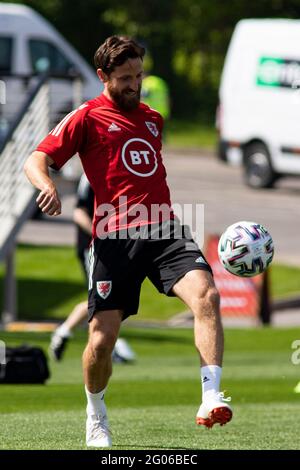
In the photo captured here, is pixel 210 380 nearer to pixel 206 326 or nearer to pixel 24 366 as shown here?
pixel 206 326

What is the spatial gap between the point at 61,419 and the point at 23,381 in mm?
2992

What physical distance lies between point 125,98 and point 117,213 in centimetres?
63

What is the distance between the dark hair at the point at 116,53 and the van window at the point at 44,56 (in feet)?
77.6

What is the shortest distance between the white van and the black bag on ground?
17.4 m

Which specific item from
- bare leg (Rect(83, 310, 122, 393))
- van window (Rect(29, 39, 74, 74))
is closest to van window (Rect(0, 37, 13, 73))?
van window (Rect(29, 39, 74, 74))

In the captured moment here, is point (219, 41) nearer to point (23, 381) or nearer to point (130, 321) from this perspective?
point (130, 321)

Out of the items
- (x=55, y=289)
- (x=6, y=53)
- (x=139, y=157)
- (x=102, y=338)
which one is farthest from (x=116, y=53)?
(x=6, y=53)

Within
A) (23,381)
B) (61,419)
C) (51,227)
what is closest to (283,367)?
(23,381)

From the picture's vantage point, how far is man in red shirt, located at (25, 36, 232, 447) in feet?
27.3

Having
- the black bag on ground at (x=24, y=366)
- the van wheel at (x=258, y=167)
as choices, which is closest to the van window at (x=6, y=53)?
the van wheel at (x=258, y=167)

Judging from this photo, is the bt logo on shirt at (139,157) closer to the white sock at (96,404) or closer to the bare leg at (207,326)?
the bare leg at (207,326)

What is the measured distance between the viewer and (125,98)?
27.8 ft

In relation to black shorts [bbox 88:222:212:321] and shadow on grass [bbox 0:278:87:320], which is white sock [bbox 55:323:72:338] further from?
shadow on grass [bbox 0:278:87:320]

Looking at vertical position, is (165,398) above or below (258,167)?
below
